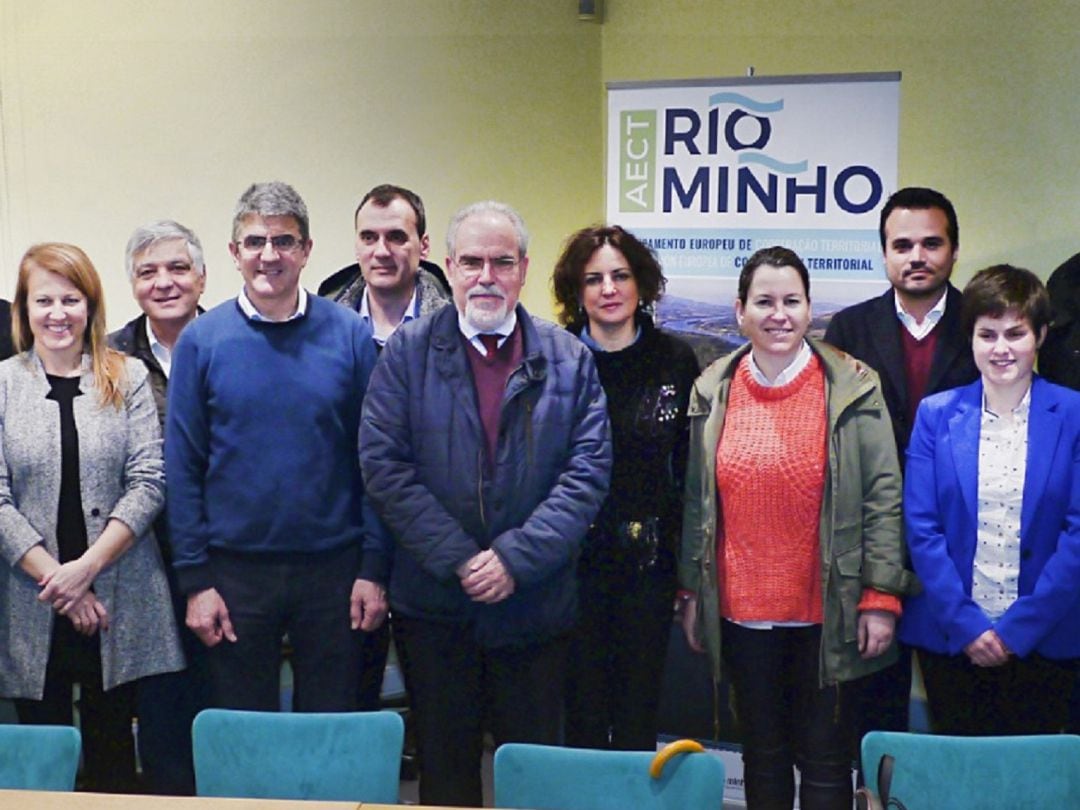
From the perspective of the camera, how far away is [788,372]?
3.05m

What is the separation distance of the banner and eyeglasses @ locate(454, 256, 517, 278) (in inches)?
45.8

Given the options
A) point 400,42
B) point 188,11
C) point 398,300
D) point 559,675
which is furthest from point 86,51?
point 559,675

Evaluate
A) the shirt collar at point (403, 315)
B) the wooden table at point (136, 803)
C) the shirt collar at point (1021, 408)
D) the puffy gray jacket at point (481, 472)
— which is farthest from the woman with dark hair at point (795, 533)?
the wooden table at point (136, 803)

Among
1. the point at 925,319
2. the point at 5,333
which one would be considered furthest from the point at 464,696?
the point at 5,333

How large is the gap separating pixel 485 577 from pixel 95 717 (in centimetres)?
110

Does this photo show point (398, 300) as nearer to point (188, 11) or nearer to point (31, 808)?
point (188, 11)

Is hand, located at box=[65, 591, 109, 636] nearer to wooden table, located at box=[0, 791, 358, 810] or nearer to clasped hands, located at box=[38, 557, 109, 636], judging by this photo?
clasped hands, located at box=[38, 557, 109, 636]

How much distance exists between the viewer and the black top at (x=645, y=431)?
3180 mm

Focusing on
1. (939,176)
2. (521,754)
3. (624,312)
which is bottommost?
(521,754)

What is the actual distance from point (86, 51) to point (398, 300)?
1.57 metres

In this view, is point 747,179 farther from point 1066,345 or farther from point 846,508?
point 846,508

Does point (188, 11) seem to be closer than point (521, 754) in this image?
No

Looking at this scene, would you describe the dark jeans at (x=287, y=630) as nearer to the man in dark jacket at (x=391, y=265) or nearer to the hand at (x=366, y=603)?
the hand at (x=366, y=603)

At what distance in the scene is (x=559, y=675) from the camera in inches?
120
